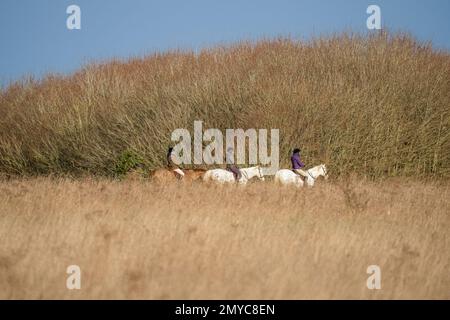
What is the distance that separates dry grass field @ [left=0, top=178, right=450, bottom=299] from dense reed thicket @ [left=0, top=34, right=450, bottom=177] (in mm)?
7044

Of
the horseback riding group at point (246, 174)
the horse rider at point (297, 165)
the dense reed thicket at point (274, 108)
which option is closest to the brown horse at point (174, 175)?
the horseback riding group at point (246, 174)

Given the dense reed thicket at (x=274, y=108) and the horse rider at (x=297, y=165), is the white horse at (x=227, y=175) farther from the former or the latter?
the dense reed thicket at (x=274, y=108)

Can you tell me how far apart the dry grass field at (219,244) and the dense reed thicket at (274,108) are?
7.04 metres

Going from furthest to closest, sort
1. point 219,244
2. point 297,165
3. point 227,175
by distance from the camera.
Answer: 1. point 227,175
2. point 297,165
3. point 219,244

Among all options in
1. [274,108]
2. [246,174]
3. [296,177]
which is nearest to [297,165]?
[296,177]

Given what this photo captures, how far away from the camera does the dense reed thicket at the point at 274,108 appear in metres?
19.4

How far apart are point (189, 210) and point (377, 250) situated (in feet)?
10.8

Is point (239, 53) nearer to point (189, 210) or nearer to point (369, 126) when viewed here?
point (369, 126)

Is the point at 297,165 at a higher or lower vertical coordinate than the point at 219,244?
higher

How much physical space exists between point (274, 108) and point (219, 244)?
11973 millimetres

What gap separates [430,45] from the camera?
24297mm

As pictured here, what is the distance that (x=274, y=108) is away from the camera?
19391 mm

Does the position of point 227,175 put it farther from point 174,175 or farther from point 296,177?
point 296,177

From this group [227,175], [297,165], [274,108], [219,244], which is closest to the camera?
[219,244]
